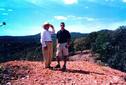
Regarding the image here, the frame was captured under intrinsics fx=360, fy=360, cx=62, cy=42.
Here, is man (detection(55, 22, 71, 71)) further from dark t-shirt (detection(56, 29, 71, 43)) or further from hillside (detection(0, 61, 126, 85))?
hillside (detection(0, 61, 126, 85))

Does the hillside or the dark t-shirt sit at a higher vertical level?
the dark t-shirt

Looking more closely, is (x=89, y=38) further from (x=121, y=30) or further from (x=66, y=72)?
(x=66, y=72)

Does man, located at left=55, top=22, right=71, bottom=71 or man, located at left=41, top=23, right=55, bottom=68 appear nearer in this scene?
man, located at left=41, top=23, right=55, bottom=68

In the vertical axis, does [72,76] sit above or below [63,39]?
below

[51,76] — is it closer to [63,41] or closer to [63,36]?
[63,41]

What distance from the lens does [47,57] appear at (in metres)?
15.8

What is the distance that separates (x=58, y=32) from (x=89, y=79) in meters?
2.73

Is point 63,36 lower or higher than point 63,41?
higher

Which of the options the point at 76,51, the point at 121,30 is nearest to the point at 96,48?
the point at 121,30

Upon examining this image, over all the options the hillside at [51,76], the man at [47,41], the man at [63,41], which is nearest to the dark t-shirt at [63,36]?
the man at [63,41]

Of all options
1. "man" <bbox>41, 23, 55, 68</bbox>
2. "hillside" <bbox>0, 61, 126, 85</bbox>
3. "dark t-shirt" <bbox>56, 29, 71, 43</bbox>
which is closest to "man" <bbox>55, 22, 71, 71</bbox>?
"dark t-shirt" <bbox>56, 29, 71, 43</bbox>

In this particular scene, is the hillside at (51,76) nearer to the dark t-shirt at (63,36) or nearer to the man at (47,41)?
the man at (47,41)

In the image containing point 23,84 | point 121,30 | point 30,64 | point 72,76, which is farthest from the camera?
point 121,30

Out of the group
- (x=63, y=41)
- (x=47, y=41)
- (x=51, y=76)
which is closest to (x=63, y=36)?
(x=63, y=41)
